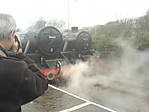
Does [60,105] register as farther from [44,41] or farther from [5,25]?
[5,25]

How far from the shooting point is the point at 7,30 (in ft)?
4.45

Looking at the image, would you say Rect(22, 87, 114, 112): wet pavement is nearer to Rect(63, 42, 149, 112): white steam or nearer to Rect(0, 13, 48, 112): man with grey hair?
Rect(63, 42, 149, 112): white steam

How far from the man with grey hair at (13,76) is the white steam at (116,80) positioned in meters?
4.09

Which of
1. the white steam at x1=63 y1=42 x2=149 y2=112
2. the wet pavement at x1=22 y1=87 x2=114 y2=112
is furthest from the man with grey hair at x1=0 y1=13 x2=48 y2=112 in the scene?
the white steam at x1=63 y1=42 x2=149 y2=112

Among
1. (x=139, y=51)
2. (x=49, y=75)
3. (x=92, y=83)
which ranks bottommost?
(x=92, y=83)

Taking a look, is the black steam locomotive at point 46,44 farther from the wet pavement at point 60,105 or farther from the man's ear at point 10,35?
the man's ear at point 10,35

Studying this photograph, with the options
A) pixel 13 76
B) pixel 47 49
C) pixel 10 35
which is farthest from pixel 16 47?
pixel 47 49

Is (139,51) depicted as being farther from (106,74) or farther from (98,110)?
(98,110)

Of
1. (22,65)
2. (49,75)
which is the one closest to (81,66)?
(49,75)

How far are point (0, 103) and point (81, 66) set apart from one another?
729cm

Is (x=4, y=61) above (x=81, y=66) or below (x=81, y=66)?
above

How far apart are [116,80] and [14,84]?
7163 mm

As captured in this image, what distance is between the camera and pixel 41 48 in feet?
23.3

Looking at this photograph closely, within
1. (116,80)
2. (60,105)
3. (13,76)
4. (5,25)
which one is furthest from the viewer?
(116,80)
